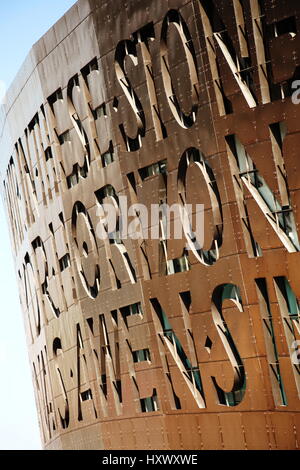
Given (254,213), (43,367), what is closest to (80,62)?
(254,213)

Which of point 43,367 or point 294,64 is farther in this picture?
point 43,367

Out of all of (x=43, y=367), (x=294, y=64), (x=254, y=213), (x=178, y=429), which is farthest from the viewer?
(x=43, y=367)

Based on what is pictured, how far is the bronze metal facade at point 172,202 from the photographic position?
26.2 meters

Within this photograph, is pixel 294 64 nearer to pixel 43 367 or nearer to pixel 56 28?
pixel 56 28

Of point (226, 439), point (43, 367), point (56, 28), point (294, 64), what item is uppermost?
point (56, 28)

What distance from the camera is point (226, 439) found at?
93.8 ft

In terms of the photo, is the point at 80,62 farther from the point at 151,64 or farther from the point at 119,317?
the point at 119,317

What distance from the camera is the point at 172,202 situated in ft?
97.1

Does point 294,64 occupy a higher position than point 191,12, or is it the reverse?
point 191,12

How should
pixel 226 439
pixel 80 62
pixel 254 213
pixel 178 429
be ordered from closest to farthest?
pixel 254 213
pixel 226 439
pixel 178 429
pixel 80 62

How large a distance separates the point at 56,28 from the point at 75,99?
2660mm

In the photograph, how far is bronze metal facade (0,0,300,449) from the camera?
26250 mm

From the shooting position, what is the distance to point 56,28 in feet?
114

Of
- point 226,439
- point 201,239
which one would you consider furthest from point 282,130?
point 226,439
